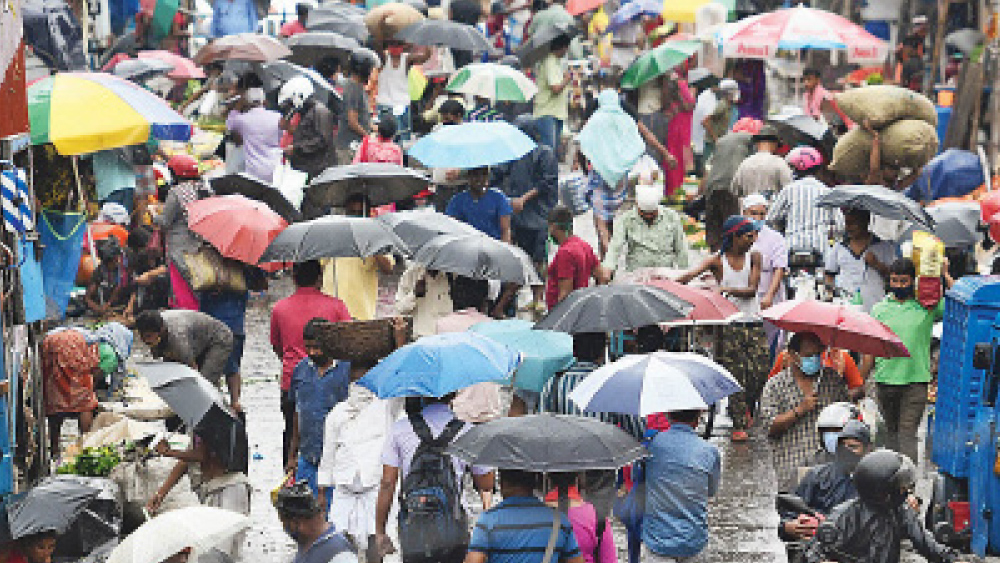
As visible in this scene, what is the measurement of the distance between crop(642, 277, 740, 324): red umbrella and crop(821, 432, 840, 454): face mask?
9.45ft

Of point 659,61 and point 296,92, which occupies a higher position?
point 296,92

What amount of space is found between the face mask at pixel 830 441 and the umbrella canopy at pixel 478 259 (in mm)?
3046

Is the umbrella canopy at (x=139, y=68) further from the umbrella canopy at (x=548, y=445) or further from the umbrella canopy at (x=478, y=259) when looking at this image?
the umbrella canopy at (x=548, y=445)

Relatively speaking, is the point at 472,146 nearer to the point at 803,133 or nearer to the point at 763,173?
the point at 763,173

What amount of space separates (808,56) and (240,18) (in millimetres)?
9208

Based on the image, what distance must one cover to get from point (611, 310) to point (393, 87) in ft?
37.3

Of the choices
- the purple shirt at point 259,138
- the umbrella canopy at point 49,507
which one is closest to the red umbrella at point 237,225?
the umbrella canopy at point 49,507

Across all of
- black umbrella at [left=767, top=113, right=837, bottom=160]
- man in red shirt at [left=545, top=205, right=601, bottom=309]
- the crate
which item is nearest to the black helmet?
the crate

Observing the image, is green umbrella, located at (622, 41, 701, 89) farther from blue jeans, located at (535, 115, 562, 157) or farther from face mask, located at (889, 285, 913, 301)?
face mask, located at (889, 285, 913, 301)

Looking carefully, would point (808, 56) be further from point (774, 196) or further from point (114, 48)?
point (774, 196)

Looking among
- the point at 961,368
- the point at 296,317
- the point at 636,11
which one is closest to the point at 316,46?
the point at 636,11

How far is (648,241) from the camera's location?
1490 cm

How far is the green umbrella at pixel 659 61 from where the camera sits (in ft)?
69.2

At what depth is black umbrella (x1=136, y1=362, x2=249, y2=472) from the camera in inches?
412
